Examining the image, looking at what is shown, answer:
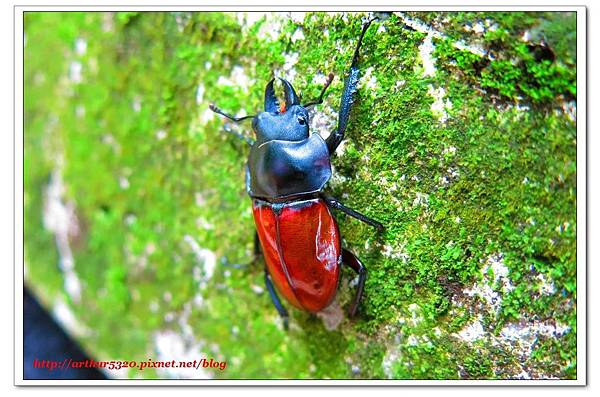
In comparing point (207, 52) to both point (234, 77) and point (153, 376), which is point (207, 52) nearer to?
point (234, 77)

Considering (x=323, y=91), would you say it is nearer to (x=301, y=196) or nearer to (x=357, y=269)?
(x=301, y=196)

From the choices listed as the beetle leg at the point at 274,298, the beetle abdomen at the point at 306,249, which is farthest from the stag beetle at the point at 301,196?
the beetle leg at the point at 274,298

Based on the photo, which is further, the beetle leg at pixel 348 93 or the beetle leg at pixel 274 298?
the beetle leg at pixel 274 298

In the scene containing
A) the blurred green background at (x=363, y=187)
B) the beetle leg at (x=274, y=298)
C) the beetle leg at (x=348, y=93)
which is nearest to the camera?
the blurred green background at (x=363, y=187)

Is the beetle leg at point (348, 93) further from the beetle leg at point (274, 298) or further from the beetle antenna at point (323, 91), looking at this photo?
the beetle leg at point (274, 298)

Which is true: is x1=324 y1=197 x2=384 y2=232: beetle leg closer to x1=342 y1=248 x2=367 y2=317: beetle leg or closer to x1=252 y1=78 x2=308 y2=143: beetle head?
x1=342 y1=248 x2=367 y2=317: beetle leg

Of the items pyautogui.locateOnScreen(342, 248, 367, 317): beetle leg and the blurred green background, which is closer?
the blurred green background

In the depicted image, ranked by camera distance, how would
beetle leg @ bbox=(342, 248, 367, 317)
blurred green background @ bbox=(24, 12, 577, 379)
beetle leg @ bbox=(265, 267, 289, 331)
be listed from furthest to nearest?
1. beetle leg @ bbox=(265, 267, 289, 331)
2. beetle leg @ bbox=(342, 248, 367, 317)
3. blurred green background @ bbox=(24, 12, 577, 379)

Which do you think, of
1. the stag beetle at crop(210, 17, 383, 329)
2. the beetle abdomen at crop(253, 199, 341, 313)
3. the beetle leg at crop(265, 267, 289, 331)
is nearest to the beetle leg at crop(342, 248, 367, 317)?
the stag beetle at crop(210, 17, 383, 329)
